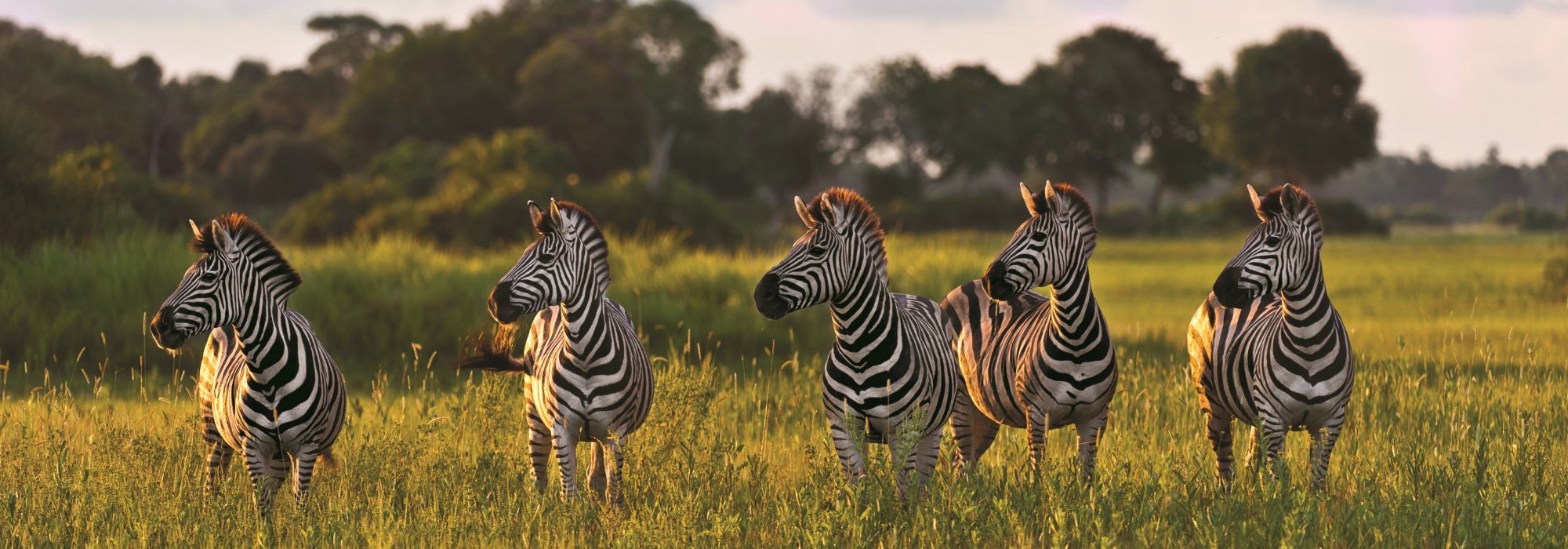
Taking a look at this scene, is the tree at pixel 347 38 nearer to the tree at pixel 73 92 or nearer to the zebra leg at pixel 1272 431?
the tree at pixel 73 92

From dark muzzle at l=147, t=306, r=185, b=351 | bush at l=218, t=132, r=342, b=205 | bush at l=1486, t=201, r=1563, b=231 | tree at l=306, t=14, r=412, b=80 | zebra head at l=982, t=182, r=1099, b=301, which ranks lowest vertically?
dark muzzle at l=147, t=306, r=185, b=351

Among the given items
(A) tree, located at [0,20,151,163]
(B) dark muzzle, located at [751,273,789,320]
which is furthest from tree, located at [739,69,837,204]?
(B) dark muzzle, located at [751,273,789,320]

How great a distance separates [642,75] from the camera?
60.8 m

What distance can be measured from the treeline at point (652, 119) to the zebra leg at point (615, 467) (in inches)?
1192

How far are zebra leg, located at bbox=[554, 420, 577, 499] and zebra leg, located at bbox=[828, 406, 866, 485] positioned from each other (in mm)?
1430

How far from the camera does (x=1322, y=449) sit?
7641mm

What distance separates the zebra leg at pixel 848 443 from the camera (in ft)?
23.5

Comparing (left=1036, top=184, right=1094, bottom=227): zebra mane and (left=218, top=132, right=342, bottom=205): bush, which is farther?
(left=218, top=132, right=342, bottom=205): bush

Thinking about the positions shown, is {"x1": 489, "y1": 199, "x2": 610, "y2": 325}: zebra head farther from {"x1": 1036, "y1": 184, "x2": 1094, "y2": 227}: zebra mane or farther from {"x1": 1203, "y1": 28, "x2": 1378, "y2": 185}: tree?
{"x1": 1203, "y1": 28, "x2": 1378, "y2": 185}: tree

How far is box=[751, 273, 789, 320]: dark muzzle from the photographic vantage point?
21.5ft

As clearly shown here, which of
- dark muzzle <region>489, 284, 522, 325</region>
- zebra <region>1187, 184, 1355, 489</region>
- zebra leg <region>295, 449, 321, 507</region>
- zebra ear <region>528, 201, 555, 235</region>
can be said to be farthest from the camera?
zebra leg <region>295, 449, 321, 507</region>

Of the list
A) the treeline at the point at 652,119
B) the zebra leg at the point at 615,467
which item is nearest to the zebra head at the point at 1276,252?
the zebra leg at the point at 615,467

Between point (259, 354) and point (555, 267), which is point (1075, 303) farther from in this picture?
point (259, 354)

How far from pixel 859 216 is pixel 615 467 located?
6.50 feet
